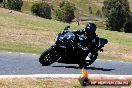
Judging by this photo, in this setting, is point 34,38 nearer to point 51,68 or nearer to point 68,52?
point 68,52

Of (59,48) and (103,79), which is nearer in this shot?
(103,79)

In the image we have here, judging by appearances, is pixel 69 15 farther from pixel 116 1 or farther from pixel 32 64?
pixel 32 64

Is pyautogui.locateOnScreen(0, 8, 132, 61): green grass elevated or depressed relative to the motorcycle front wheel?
depressed

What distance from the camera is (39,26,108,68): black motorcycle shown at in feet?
52.6

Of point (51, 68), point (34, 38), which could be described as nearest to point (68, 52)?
point (51, 68)

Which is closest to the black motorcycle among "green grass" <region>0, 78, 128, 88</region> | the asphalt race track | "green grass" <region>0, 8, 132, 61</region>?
the asphalt race track

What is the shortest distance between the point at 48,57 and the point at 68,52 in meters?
0.83

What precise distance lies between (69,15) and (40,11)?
41.5 feet

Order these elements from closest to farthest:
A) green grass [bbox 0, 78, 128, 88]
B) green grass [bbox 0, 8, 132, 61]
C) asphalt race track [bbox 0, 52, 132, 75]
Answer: green grass [bbox 0, 78, 128, 88]
asphalt race track [bbox 0, 52, 132, 75]
green grass [bbox 0, 8, 132, 61]

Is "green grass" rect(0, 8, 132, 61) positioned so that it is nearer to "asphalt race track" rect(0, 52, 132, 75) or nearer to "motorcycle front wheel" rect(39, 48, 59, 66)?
"asphalt race track" rect(0, 52, 132, 75)

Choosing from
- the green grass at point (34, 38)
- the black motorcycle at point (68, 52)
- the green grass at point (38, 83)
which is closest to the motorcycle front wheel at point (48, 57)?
the black motorcycle at point (68, 52)

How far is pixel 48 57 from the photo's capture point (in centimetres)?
1609

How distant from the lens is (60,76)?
12.4 metres

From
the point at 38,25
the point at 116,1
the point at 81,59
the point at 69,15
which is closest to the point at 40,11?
the point at 69,15
